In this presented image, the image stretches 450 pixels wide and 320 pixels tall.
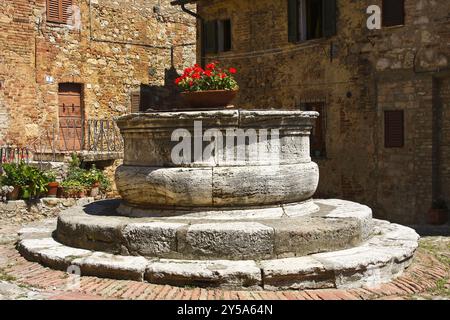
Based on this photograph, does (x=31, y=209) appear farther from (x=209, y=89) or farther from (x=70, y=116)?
(x=70, y=116)

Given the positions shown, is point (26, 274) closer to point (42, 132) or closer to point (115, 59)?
point (42, 132)

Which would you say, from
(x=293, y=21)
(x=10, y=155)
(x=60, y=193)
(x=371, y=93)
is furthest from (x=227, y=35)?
(x=60, y=193)

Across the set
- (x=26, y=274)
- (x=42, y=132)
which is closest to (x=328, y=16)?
(x=42, y=132)

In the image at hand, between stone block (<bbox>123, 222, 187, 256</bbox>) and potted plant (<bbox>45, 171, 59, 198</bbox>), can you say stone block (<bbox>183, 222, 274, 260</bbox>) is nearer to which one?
stone block (<bbox>123, 222, 187, 256</bbox>)

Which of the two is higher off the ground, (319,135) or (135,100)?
(135,100)

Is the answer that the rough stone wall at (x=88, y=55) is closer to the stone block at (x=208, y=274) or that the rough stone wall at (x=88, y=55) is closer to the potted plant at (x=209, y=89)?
the potted plant at (x=209, y=89)

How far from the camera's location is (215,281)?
5.20 metres

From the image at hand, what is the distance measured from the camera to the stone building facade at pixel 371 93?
11.9 metres

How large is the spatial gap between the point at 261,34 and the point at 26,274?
11.8m

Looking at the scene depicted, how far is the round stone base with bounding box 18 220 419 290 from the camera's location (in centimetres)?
520

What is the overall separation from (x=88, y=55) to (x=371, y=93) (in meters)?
10.1

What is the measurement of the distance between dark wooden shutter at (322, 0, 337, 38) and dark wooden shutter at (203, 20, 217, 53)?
4348mm

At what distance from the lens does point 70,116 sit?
17.6 metres
